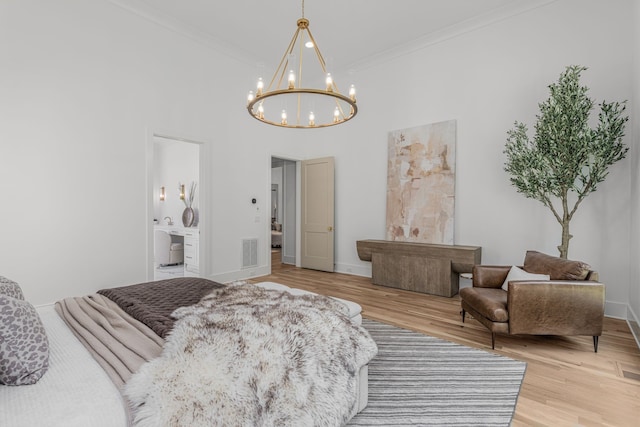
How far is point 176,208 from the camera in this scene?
7910mm

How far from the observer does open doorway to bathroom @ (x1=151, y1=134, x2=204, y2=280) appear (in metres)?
6.21

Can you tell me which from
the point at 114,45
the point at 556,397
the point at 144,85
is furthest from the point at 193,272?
the point at 556,397

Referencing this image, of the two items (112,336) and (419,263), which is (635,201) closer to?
(419,263)

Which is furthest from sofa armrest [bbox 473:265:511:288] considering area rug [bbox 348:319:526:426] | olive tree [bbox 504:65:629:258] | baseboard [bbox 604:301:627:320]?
baseboard [bbox 604:301:627:320]

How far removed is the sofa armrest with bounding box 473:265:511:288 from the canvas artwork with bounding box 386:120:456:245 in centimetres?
132

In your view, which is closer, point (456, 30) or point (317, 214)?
point (456, 30)

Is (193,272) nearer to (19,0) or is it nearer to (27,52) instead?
(27,52)

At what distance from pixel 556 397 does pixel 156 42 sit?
5.62m

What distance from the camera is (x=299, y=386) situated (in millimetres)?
1444

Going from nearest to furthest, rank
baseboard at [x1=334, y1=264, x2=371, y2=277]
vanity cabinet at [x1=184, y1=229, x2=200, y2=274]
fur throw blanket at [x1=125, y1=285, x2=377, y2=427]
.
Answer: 1. fur throw blanket at [x1=125, y1=285, x2=377, y2=427]
2. baseboard at [x1=334, y1=264, x2=371, y2=277]
3. vanity cabinet at [x1=184, y1=229, x2=200, y2=274]

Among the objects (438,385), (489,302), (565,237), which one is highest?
(565,237)

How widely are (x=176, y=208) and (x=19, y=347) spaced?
7.12 m

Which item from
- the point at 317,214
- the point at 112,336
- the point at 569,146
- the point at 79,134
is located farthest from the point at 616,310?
the point at 79,134

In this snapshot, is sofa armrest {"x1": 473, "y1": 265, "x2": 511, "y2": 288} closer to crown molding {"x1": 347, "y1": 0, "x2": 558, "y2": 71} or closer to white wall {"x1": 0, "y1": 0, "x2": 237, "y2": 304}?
crown molding {"x1": 347, "y1": 0, "x2": 558, "y2": 71}
